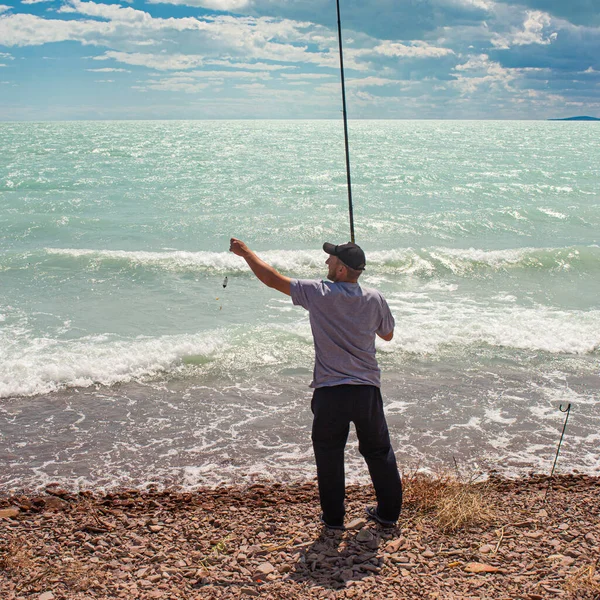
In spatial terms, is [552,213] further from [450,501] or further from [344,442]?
[344,442]

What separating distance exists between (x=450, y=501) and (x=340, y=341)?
155 centimetres

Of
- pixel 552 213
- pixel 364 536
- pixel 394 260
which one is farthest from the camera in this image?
pixel 552 213

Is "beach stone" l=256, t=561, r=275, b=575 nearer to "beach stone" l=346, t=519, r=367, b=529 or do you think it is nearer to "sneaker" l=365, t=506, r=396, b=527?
"beach stone" l=346, t=519, r=367, b=529

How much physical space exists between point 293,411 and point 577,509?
3214 millimetres

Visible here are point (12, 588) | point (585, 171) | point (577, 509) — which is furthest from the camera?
point (585, 171)

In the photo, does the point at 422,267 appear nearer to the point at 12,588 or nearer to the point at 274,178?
the point at 12,588

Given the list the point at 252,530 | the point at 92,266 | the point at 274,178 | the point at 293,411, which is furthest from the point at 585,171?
the point at 252,530

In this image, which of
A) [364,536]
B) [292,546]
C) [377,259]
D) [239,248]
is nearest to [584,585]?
[364,536]

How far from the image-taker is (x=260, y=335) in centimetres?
974

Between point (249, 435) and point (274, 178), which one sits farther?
point (274, 178)

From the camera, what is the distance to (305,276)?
50.6 ft

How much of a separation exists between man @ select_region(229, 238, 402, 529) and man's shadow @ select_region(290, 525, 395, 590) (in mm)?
522

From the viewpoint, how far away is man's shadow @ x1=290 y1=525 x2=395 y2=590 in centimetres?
379

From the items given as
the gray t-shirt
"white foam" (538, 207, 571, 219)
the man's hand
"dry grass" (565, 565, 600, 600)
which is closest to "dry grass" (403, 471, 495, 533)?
"dry grass" (565, 565, 600, 600)
